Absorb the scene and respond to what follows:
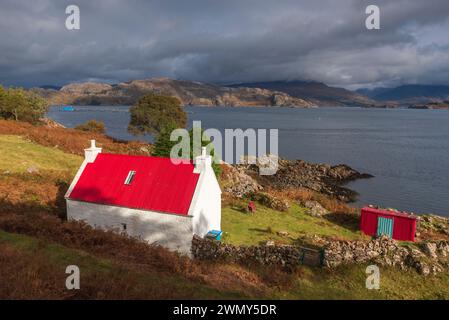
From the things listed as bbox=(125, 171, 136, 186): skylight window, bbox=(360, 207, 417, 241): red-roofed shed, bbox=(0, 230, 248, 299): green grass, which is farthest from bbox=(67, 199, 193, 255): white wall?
bbox=(360, 207, 417, 241): red-roofed shed

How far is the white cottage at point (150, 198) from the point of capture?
23.3m

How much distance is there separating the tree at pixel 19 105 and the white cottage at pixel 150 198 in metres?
50.0

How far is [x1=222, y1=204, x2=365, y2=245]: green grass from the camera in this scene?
27.8m

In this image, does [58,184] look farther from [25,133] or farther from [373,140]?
[373,140]

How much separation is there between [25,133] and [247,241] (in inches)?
1624

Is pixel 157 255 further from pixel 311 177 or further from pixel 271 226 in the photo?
pixel 311 177

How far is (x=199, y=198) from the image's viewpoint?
76.5 ft

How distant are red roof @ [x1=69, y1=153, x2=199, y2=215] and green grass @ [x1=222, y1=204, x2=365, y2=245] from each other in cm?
583

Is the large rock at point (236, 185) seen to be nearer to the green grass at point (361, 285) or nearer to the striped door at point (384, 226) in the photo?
the striped door at point (384, 226)

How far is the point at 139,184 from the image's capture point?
82.9 feet

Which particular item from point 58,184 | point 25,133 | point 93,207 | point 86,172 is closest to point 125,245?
point 93,207

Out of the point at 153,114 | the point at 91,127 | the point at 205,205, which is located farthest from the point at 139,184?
the point at 91,127

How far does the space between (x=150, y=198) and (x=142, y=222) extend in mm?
1844
